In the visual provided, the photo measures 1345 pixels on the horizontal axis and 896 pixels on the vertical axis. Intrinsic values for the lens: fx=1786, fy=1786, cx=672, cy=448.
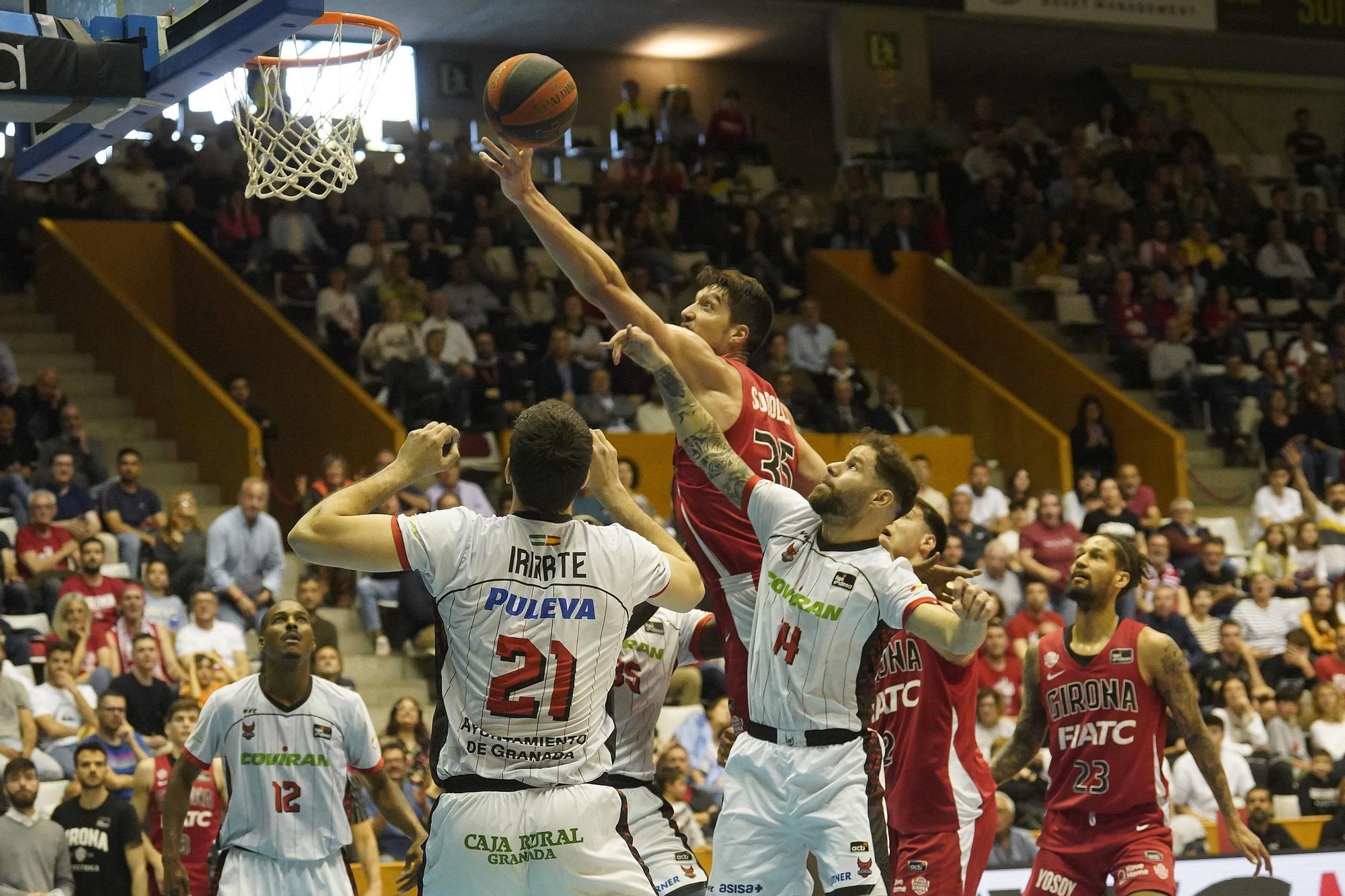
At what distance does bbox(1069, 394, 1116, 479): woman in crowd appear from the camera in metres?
Result: 19.3

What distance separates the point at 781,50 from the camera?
25531mm

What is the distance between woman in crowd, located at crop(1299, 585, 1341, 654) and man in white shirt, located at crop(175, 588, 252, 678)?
366 inches

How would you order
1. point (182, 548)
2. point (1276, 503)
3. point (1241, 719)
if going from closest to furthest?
point (182, 548), point (1241, 719), point (1276, 503)

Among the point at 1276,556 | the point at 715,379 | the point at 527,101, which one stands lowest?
the point at 1276,556

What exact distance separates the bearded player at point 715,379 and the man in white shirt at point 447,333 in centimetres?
1032

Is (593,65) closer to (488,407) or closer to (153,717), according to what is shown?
(488,407)

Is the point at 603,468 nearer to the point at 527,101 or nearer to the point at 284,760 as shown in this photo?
the point at 527,101

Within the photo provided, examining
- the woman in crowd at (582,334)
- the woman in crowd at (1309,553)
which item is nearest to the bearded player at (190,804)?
the woman in crowd at (582,334)

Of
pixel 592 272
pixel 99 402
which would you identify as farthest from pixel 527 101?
pixel 99 402

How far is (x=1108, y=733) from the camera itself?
25.5 ft

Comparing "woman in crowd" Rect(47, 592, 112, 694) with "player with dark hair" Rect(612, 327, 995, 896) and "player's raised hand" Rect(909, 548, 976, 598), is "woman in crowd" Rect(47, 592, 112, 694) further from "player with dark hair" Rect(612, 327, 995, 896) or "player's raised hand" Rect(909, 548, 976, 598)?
"player with dark hair" Rect(612, 327, 995, 896)

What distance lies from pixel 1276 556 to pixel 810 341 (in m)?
5.19

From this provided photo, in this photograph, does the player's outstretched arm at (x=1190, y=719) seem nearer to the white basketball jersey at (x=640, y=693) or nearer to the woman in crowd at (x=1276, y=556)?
the white basketball jersey at (x=640, y=693)

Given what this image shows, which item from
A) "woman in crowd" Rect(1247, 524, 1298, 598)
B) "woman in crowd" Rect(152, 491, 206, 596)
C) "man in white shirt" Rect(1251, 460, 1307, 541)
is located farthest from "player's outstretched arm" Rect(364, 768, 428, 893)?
"man in white shirt" Rect(1251, 460, 1307, 541)
